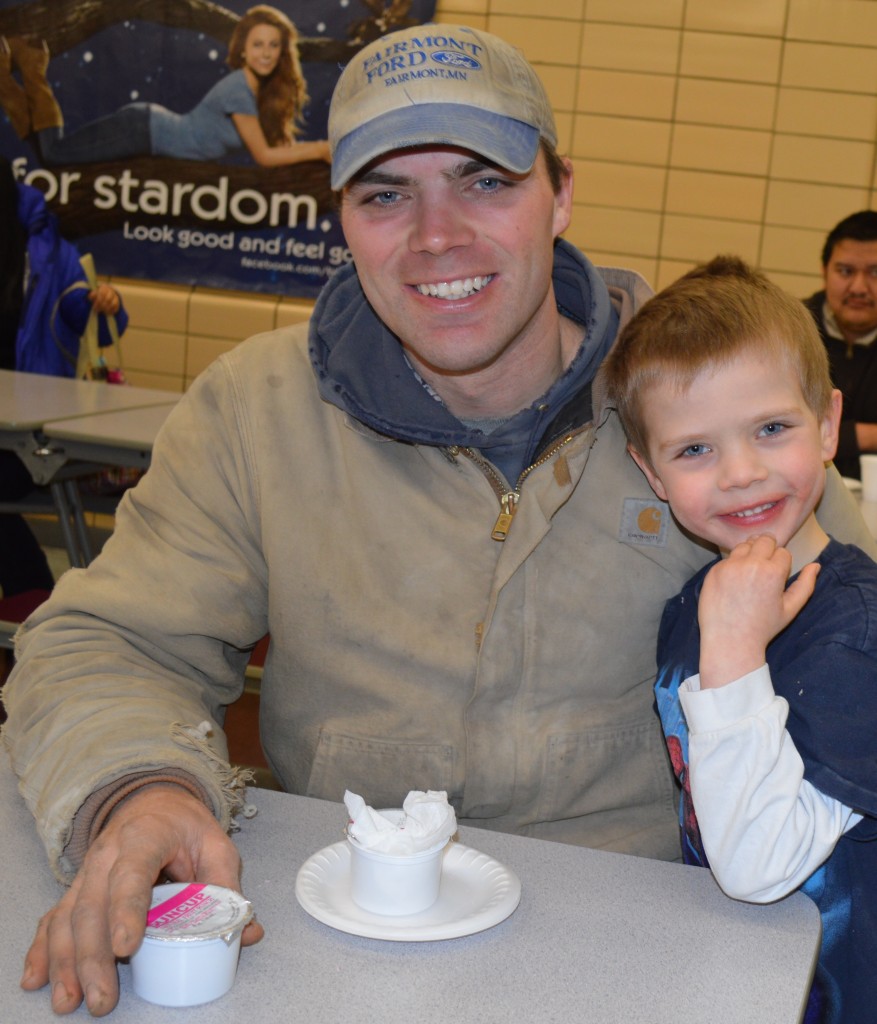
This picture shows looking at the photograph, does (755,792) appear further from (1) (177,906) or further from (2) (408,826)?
(1) (177,906)

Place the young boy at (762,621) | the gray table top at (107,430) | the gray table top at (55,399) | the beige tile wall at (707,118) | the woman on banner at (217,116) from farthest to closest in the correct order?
1. the woman on banner at (217,116)
2. the beige tile wall at (707,118)
3. the gray table top at (55,399)
4. the gray table top at (107,430)
5. the young boy at (762,621)

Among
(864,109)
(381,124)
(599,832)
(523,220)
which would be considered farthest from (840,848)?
(864,109)

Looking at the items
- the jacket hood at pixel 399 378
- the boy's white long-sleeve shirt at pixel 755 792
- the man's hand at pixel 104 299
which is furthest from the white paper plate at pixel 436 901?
the man's hand at pixel 104 299

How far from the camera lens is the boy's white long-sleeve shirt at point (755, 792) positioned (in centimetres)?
106

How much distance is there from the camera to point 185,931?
34.4 inches

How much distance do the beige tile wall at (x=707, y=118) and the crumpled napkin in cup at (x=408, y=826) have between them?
486 cm

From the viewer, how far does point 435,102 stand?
1.42 meters

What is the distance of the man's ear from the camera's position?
1414mm

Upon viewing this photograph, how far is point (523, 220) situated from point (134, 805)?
868 mm

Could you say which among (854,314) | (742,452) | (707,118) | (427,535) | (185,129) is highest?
(707,118)

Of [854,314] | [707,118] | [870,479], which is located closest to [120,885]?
[870,479]

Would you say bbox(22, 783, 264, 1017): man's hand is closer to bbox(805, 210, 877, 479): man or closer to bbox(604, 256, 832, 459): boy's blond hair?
bbox(604, 256, 832, 459): boy's blond hair

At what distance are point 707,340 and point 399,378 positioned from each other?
410 mm

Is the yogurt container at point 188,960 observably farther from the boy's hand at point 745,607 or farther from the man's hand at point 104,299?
the man's hand at point 104,299
